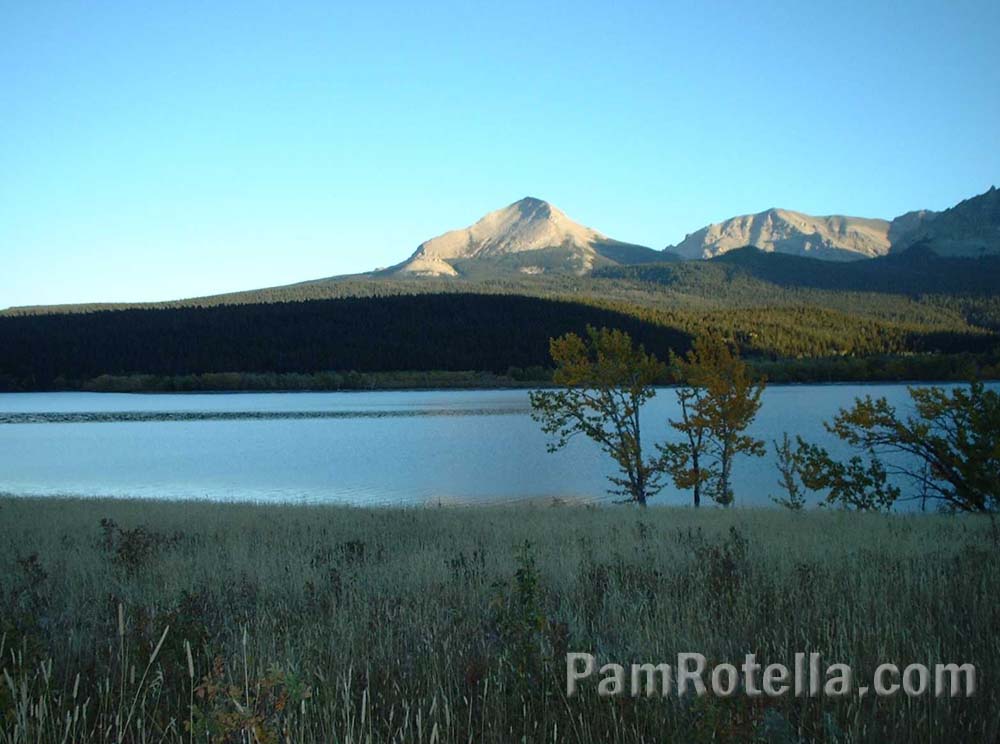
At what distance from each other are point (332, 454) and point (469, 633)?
44.9m

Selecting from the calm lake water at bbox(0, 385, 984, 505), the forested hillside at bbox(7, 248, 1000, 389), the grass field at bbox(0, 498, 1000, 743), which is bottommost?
the calm lake water at bbox(0, 385, 984, 505)

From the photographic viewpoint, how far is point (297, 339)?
147 meters

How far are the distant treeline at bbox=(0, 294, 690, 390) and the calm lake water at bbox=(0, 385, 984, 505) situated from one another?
43.1 metres

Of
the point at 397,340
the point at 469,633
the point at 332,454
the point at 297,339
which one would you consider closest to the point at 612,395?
the point at 469,633

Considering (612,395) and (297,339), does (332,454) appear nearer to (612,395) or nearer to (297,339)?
(612,395)

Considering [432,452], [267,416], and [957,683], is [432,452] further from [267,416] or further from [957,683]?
[957,683]

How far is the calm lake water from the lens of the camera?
35562mm

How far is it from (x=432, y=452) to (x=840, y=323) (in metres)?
167

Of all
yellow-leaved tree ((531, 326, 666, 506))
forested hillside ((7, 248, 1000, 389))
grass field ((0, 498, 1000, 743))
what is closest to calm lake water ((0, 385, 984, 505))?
yellow-leaved tree ((531, 326, 666, 506))

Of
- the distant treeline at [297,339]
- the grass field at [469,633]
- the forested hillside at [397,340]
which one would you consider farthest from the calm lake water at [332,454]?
the distant treeline at [297,339]

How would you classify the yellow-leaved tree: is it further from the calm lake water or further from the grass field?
the grass field

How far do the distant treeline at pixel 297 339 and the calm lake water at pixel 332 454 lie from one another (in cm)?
4310

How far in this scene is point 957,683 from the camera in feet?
14.0

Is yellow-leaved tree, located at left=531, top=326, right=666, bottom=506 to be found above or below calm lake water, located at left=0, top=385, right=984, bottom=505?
above
